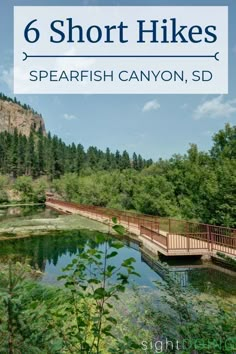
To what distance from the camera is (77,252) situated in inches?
297

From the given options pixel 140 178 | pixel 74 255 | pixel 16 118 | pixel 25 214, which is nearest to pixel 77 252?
pixel 74 255

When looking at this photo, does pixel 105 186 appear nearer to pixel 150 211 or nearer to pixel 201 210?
pixel 150 211

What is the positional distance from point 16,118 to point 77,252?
15511 centimetres

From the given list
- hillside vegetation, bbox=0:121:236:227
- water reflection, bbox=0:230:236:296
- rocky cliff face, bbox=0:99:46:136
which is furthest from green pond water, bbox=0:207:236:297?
rocky cliff face, bbox=0:99:46:136

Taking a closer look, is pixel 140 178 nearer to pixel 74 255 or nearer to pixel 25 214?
pixel 25 214

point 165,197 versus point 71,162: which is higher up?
point 71,162

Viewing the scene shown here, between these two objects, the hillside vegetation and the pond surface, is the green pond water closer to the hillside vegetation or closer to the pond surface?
the hillside vegetation

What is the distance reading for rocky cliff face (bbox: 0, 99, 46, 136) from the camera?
484ft

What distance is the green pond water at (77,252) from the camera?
9.78 m

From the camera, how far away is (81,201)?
4666 centimetres

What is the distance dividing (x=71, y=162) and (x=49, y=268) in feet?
239

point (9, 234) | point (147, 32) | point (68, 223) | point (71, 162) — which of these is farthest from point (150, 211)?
point (71, 162)

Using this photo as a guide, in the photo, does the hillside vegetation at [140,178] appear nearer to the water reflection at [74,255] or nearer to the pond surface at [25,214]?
the water reflection at [74,255]

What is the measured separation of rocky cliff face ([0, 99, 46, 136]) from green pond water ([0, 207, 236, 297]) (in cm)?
13393
